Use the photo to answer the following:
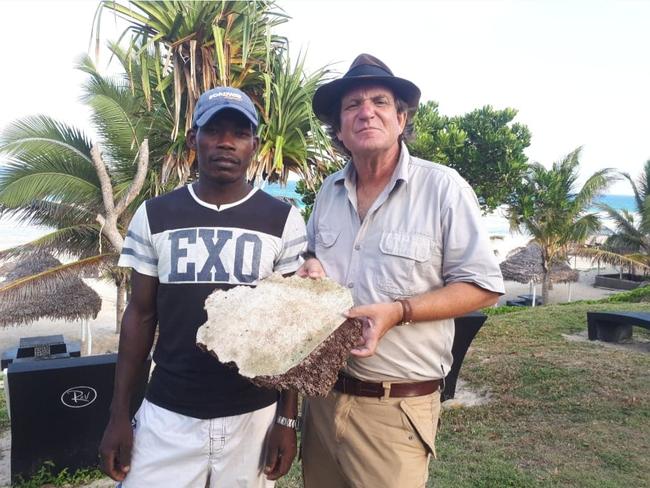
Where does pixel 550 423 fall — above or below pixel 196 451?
below

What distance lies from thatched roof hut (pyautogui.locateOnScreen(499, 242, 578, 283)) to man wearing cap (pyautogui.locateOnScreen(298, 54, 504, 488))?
19.5 metres

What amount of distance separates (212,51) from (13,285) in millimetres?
4428

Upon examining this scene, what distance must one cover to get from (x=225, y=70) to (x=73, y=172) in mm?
3154

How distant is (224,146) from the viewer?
1.94 metres

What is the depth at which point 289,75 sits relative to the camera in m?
6.95

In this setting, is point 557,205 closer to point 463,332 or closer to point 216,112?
point 463,332

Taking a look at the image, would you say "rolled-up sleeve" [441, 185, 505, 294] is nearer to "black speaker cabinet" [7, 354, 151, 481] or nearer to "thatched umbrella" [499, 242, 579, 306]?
"black speaker cabinet" [7, 354, 151, 481]

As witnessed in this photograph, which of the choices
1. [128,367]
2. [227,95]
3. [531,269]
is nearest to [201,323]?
[128,367]

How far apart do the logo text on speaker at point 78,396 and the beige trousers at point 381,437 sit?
2408mm

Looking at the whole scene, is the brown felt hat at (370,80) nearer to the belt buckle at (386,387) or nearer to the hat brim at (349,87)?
the hat brim at (349,87)

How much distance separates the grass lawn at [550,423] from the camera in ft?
11.5

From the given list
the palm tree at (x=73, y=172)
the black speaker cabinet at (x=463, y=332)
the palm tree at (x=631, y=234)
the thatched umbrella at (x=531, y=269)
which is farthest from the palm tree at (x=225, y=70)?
the palm tree at (x=631, y=234)

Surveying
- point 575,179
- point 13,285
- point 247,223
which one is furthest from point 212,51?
point 575,179

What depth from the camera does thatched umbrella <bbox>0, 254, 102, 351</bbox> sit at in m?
9.58
